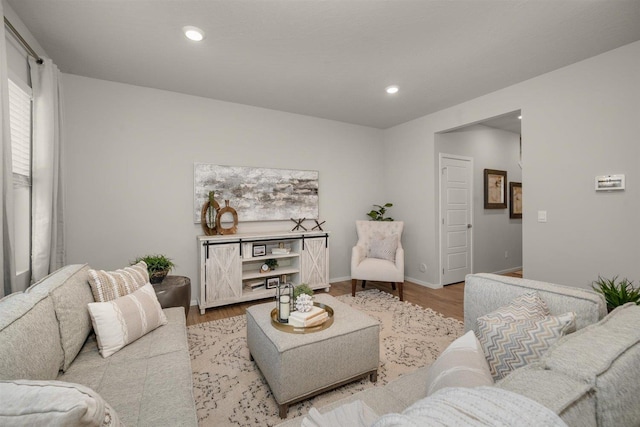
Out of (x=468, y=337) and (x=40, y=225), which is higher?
(x=40, y=225)

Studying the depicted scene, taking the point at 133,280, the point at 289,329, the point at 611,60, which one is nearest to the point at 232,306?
the point at 133,280

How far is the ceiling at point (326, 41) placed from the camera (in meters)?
1.99

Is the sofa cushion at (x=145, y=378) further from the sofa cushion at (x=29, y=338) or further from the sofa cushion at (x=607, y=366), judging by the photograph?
the sofa cushion at (x=607, y=366)

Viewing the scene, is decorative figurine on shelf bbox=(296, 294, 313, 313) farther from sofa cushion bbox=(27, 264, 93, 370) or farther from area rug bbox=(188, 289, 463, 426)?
sofa cushion bbox=(27, 264, 93, 370)

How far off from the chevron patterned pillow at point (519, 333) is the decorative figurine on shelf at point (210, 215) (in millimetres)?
3127

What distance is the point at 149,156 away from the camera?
3.37 m

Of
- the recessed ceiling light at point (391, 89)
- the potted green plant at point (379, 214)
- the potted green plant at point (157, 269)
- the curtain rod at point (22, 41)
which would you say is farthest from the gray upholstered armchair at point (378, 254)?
the curtain rod at point (22, 41)

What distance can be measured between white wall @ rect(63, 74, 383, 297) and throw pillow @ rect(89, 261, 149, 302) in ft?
5.02

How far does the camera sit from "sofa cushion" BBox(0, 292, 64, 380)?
99cm

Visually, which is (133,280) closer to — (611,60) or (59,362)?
(59,362)

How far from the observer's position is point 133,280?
6.40 ft

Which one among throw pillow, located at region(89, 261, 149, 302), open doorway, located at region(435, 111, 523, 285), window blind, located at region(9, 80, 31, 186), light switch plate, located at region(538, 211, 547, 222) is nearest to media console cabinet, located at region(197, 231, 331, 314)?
throw pillow, located at region(89, 261, 149, 302)

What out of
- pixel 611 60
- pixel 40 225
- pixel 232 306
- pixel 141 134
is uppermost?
pixel 611 60

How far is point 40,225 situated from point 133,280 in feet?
3.21
